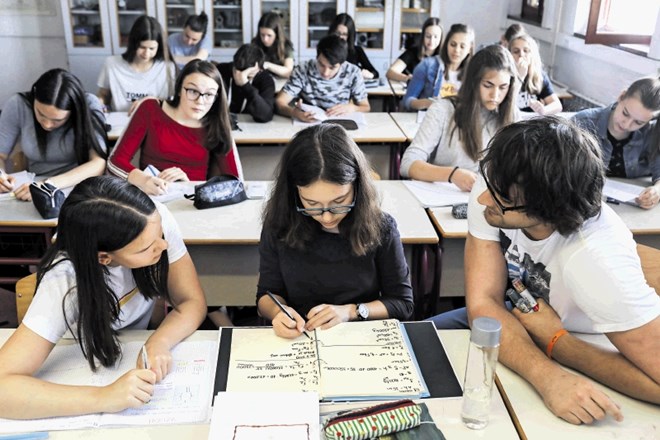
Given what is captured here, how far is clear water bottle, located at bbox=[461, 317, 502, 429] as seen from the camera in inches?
43.6

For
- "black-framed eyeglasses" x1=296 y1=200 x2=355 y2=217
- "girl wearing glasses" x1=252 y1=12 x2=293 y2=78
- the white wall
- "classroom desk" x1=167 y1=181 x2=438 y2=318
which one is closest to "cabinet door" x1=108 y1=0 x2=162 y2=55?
the white wall

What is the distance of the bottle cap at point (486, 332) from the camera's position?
41.8 inches

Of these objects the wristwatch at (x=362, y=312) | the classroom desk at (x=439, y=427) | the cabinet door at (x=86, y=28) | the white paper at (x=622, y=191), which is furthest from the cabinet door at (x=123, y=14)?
the classroom desk at (x=439, y=427)

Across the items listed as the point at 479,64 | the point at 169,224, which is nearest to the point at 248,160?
the point at 479,64

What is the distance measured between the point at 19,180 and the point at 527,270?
83.7 inches

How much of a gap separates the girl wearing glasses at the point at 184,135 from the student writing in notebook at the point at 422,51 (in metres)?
2.49

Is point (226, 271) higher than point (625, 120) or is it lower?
lower

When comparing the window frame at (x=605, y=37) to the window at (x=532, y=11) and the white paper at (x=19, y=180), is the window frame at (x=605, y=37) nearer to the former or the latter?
the window at (x=532, y=11)

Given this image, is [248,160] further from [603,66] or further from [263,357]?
[603,66]

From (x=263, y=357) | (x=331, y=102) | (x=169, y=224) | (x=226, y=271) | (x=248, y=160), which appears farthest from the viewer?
(x=331, y=102)

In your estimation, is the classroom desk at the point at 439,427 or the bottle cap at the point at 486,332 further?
the classroom desk at the point at 439,427

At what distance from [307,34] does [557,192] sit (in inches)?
209

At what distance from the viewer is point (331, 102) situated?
13.2 feet

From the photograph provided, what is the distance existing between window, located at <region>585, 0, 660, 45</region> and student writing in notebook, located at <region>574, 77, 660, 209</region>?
5.12 ft
